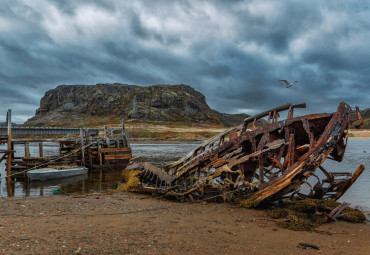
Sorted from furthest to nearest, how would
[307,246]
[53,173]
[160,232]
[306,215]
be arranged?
[53,173] → [306,215] → [160,232] → [307,246]

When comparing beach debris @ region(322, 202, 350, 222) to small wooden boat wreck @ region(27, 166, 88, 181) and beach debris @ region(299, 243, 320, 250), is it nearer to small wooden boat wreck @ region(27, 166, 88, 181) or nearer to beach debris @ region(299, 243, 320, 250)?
beach debris @ region(299, 243, 320, 250)

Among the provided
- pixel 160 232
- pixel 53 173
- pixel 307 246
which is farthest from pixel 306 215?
pixel 53 173

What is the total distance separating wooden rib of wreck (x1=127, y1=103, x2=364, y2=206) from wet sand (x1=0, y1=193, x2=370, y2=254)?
1231 millimetres

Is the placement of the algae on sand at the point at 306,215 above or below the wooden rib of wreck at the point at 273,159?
below

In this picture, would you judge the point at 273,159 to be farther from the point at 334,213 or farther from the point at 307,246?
the point at 307,246

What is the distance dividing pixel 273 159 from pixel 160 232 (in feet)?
17.2

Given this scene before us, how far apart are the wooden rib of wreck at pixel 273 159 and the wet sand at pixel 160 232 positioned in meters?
1.23

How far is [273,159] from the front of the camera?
1020 centimetres

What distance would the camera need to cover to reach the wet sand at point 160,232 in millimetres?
6727

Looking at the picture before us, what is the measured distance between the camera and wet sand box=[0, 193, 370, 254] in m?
6.73

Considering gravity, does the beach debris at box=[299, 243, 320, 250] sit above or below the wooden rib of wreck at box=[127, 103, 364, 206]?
below

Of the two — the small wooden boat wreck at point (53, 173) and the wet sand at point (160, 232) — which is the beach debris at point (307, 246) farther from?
the small wooden boat wreck at point (53, 173)

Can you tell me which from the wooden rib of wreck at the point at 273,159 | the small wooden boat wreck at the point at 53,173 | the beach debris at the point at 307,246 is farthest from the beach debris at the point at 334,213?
the small wooden boat wreck at the point at 53,173

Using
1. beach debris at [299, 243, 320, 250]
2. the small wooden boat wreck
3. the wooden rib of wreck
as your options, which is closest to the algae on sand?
the wooden rib of wreck
